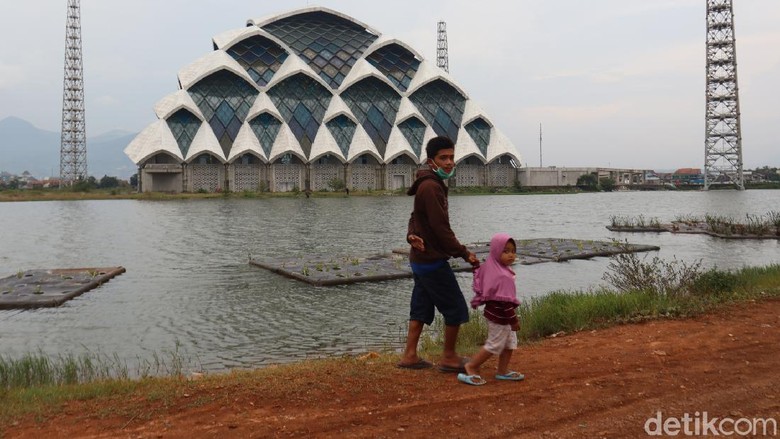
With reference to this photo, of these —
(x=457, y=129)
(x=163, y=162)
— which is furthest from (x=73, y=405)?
(x=457, y=129)

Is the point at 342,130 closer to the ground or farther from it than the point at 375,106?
closer to the ground

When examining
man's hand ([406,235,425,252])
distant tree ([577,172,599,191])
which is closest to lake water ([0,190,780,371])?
man's hand ([406,235,425,252])

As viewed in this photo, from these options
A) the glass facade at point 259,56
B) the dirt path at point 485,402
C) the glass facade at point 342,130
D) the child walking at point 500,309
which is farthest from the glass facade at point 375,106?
the child walking at point 500,309

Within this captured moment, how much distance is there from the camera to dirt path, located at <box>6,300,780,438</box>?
4.23m

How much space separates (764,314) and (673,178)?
154269mm

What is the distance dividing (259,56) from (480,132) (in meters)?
31.5

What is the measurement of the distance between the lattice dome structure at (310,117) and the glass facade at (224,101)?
0.41 ft

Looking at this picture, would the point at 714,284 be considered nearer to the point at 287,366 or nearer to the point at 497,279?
the point at 497,279

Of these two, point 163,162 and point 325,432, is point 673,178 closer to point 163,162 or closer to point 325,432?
point 163,162

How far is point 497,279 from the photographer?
5.31 meters

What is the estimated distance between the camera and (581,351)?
20.2ft

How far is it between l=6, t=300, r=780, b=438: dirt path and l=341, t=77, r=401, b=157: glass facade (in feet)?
249

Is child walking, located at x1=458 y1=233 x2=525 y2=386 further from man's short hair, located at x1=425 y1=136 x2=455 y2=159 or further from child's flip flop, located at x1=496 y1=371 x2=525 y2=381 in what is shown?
man's short hair, located at x1=425 y1=136 x2=455 y2=159

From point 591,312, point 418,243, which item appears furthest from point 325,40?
point 418,243
